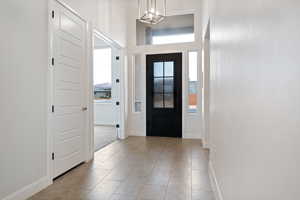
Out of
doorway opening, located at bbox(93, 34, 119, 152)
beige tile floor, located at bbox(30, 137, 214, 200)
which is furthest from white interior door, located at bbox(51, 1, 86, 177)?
doorway opening, located at bbox(93, 34, 119, 152)

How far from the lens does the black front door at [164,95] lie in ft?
16.0

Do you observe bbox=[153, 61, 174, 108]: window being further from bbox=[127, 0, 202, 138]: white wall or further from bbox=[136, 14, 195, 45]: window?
bbox=[136, 14, 195, 45]: window

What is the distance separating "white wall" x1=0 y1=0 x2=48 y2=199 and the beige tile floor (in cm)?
36

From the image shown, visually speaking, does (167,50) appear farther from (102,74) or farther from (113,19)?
(102,74)

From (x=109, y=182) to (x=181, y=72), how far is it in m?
3.29

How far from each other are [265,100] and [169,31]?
453 cm

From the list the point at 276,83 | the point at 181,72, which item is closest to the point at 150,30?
the point at 181,72

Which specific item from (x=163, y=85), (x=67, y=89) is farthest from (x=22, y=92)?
(x=163, y=85)

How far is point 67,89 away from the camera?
109 inches

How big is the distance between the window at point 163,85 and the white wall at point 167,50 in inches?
12.1

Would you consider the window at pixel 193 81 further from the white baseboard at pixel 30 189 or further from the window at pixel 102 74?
Answer: the window at pixel 102 74

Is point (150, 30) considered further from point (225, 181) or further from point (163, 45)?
point (225, 181)

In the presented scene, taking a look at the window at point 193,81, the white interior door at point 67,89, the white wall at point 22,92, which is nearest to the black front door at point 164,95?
the window at point 193,81

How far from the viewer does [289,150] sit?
2.15ft
